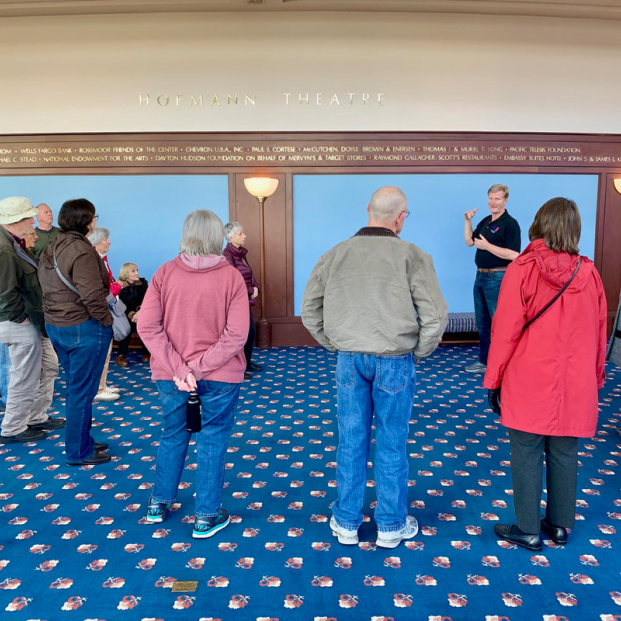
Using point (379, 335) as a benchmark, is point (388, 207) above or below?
above

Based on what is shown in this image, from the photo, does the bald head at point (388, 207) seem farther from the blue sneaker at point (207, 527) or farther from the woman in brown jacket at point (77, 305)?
the woman in brown jacket at point (77, 305)

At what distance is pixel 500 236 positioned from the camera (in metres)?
5.33

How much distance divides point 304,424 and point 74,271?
208cm

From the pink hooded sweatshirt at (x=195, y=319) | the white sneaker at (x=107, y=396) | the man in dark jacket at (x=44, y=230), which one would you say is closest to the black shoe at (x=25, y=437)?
the white sneaker at (x=107, y=396)

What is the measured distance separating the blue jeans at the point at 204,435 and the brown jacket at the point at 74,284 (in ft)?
3.11

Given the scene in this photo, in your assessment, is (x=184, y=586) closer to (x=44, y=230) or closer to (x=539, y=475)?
(x=539, y=475)

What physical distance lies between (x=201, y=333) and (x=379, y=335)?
0.83 metres

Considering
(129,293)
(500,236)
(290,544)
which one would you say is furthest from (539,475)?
(129,293)

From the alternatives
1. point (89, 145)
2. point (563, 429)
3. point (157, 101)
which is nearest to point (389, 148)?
point (157, 101)

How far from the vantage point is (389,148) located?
7133 millimetres

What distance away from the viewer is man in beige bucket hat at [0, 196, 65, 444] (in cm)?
366

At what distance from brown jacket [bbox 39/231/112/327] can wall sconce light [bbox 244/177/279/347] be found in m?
3.50

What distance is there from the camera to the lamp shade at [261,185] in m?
6.55

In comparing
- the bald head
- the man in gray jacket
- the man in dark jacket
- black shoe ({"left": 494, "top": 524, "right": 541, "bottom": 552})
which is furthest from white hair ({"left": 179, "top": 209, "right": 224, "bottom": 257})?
the man in dark jacket
